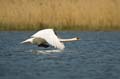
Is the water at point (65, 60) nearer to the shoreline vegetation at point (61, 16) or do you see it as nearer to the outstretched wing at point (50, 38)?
the outstretched wing at point (50, 38)

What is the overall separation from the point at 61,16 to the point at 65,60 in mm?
5725

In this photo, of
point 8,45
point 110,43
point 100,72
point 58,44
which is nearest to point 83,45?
point 110,43

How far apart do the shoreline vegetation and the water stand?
42.5 inches

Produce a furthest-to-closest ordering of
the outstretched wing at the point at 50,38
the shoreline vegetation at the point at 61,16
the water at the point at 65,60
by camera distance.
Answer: the shoreline vegetation at the point at 61,16 → the outstretched wing at the point at 50,38 → the water at the point at 65,60

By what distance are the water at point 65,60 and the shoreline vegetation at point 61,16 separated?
1.08 metres

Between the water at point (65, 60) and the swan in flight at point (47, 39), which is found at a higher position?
the swan in flight at point (47, 39)

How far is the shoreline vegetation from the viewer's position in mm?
16578

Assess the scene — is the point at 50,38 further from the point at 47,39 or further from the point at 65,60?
the point at 65,60

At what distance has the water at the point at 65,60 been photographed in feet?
30.3

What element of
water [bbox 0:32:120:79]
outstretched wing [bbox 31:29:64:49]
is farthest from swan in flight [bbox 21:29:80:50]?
water [bbox 0:32:120:79]

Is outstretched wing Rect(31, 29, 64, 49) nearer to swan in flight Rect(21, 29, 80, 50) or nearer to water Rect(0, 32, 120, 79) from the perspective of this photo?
swan in flight Rect(21, 29, 80, 50)

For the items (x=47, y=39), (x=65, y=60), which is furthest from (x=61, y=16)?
(x=65, y=60)

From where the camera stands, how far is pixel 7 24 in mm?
16906

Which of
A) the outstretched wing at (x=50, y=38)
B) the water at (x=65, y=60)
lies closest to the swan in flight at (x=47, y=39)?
the outstretched wing at (x=50, y=38)
